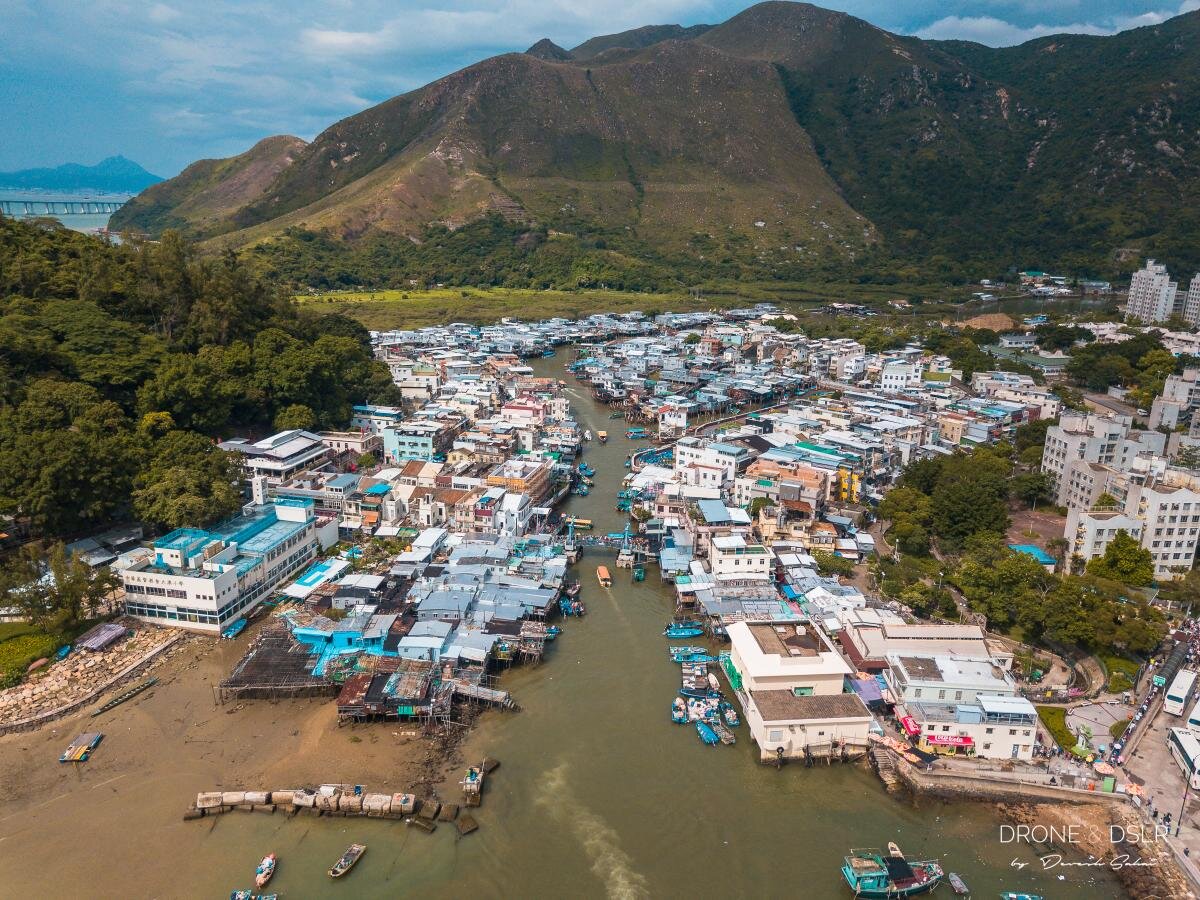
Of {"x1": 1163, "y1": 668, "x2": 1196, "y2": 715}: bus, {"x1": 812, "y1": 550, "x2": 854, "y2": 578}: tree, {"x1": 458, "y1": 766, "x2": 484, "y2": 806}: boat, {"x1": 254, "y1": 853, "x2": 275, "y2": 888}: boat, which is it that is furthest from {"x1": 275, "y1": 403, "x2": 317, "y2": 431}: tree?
{"x1": 1163, "y1": 668, "x2": 1196, "y2": 715}: bus

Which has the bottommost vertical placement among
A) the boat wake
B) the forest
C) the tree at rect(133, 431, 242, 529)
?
the boat wake

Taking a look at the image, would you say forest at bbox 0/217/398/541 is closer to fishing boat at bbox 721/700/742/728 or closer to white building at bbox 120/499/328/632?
white building at bbox 120/499/328/632

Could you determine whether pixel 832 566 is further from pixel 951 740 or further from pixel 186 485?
pixel 186 485

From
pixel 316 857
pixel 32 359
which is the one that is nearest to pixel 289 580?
pixel 316 857

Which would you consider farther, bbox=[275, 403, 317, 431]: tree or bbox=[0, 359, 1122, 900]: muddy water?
bbox=[275, 403, 317, 431]: tree

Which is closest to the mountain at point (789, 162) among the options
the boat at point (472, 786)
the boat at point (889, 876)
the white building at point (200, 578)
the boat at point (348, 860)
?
the white building at point (200, 578)

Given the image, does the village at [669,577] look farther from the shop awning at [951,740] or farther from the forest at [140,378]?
the forest at [140,378]

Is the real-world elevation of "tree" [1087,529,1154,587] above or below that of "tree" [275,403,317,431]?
below
